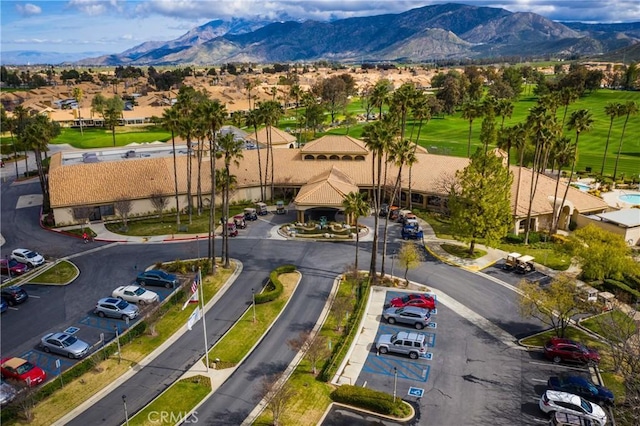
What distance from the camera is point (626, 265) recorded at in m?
44.0

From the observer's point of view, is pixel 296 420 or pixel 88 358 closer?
pixel 296 420

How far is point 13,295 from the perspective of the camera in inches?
1812

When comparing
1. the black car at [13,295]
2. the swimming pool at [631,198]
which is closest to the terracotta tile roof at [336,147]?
the swimming pool at [631,198]

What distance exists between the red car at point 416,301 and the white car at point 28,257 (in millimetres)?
40305

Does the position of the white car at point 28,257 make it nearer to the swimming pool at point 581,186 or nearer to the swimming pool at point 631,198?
the swimming pool at point 581,186

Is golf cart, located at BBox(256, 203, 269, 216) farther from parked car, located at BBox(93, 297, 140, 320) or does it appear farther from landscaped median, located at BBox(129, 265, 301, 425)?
parked car, located at BBox(93, 297, 140, 320)

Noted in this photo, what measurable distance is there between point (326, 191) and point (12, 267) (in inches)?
1533

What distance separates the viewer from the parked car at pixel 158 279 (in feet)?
162

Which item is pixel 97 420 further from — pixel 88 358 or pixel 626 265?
pixel 626 265

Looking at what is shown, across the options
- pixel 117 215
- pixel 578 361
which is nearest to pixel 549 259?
pixel 578 361

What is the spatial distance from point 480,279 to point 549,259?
10431 mm

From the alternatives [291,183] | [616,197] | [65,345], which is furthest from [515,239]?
[65,345]

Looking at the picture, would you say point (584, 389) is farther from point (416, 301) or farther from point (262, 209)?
point (262, 209)

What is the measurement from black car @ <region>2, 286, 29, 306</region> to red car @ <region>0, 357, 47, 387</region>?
39.8 ft
